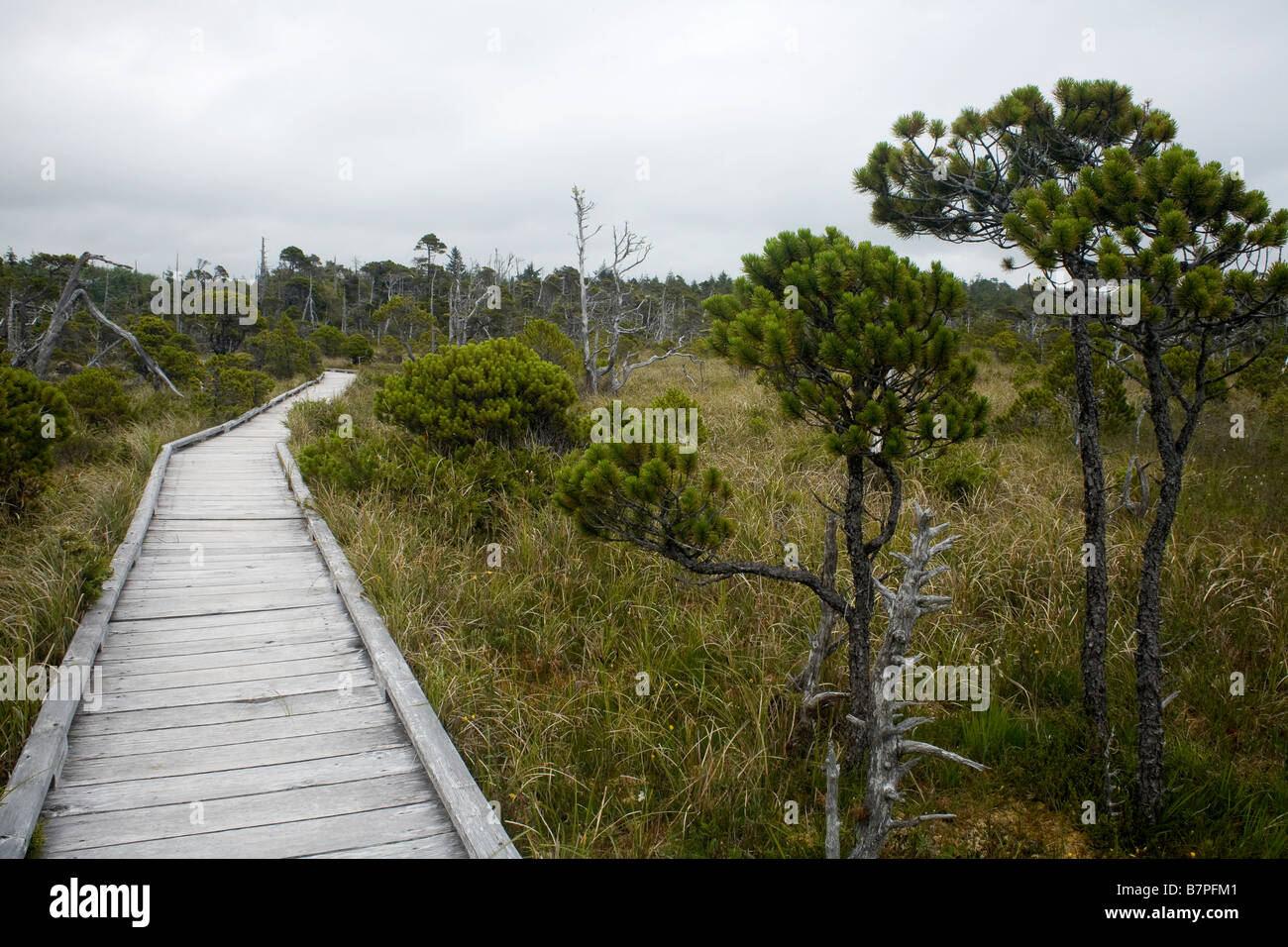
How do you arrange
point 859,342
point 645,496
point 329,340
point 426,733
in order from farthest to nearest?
point 329,340, point 426,733, point 645,496, point 859,342

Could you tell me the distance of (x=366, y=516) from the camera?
6121 mm

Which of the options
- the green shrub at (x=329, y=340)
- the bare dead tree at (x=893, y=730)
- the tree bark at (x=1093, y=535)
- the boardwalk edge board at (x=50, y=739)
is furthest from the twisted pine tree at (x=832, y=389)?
the green shrub at (x=329, y=340)

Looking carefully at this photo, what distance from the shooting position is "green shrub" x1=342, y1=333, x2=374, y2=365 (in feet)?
112

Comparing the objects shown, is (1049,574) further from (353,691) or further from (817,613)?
(353,691)

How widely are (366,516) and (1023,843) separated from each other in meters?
5.30

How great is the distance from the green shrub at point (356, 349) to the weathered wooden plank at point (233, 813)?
1358 inches

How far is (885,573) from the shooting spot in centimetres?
472

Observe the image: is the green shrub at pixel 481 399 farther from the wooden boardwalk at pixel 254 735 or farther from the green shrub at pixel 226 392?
the green shrub at pixel 226 392

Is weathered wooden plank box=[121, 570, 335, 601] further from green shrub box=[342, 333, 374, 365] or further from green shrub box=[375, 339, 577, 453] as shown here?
green shrub box=[342, 333, 374, 365]

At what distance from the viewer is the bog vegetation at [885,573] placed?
280 cm

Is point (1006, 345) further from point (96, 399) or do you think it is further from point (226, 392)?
point (96, 399)

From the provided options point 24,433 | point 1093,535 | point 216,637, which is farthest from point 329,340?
point 1093,535

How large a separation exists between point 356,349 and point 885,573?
34189mm
